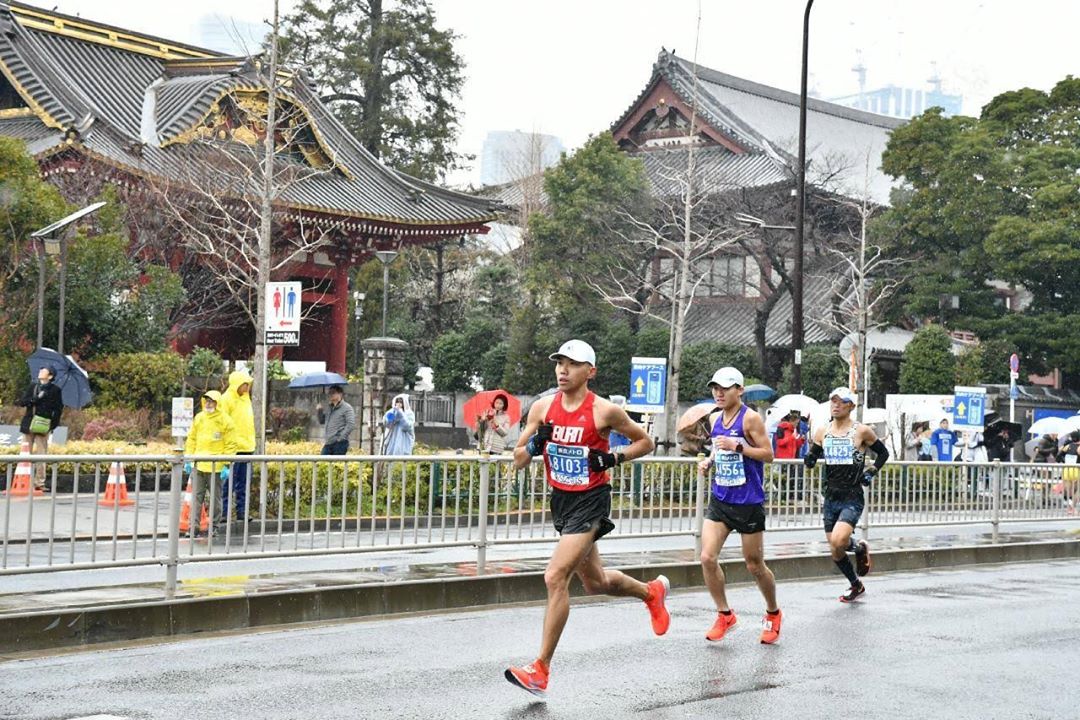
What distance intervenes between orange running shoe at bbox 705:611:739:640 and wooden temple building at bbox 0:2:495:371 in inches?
884

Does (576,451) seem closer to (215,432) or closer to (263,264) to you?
(215,432)

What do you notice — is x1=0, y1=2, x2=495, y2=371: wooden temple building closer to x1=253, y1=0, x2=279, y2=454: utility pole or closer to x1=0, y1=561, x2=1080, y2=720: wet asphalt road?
x1=253, y1=0, x2=279, y2=454: utility pole

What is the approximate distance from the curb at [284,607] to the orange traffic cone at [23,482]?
29.4 inches

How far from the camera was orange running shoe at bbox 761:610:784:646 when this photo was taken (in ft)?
32.3

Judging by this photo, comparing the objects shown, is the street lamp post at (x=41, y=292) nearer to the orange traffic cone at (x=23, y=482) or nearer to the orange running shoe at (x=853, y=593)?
the orange traffic cone at (x=23, y=482)

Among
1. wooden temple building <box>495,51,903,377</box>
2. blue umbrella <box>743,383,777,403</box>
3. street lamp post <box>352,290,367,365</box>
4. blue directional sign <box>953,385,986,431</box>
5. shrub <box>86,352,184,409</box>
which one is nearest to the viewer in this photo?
blue directional sign <box>953,385,986,431</box>

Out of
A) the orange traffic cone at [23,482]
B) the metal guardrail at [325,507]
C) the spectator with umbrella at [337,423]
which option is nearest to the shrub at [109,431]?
the spectator with umbrella at [337,423]

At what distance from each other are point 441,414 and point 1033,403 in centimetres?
1671

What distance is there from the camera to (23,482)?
938 centimetres

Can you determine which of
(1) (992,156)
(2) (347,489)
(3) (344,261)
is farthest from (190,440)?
(1) (992,156)

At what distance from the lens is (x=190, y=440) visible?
16703 millimetres

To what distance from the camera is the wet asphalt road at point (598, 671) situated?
7434 mm

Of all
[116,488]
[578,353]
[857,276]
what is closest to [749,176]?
[857,276]

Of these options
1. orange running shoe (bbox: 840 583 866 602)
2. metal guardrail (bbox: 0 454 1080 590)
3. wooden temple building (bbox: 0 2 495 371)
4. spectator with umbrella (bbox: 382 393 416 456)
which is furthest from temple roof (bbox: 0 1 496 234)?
orange running shoe (bbox: 840 583 866 602)
